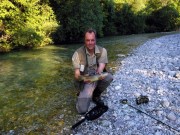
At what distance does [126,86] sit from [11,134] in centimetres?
485

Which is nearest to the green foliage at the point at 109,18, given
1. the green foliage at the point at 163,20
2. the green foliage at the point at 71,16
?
the green foliage at the point at 71,16

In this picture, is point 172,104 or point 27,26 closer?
point 172,104

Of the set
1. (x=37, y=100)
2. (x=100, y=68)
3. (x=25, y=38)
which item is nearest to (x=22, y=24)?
(x=25, y=38)

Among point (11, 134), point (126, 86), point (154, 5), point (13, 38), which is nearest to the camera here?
point (11, 134)

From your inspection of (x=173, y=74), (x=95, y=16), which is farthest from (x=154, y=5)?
(x=173, y=74)

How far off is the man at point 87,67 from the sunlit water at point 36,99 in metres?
0.59

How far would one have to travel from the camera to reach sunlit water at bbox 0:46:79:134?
24.2ft

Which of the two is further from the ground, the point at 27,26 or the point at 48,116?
the point at 27,26

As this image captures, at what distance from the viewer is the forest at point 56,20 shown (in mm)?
24406

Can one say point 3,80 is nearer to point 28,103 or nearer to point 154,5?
point 28,103

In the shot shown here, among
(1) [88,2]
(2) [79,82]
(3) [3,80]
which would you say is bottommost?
(3) [3,80]

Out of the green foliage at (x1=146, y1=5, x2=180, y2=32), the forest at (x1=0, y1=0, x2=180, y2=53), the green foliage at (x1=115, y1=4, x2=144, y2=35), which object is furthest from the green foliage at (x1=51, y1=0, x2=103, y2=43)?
the green foliage at (x1=146, y1=5, x2=180, y2=32)

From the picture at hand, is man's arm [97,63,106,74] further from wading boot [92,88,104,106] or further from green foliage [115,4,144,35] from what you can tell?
green foliage [115,4,144,35]

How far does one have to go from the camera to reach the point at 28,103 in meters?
9.07
